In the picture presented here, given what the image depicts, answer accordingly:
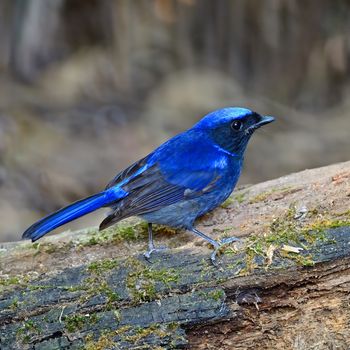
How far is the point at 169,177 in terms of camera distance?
4.57 m

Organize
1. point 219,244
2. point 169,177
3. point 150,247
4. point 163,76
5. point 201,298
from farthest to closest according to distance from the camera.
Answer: point 163,76 < point 169,177 < point 150,247 < point 219,244 < point 201,298

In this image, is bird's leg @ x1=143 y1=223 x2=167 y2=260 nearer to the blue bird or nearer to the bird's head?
the blue bird

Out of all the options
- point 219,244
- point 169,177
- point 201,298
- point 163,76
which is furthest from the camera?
point 163,76

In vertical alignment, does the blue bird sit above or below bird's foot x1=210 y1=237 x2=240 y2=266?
above

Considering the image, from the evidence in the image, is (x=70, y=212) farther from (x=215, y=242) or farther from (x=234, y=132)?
(x=234, y=132)

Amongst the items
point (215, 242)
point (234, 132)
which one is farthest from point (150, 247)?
point (234, 132)

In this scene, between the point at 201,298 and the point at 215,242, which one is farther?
the point at 215,242

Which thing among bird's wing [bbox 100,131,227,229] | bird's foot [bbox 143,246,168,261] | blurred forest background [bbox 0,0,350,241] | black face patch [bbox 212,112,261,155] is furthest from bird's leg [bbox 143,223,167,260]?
blurred forest background [bbox 0,0,350,241]

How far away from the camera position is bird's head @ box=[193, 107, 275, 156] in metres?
4.77

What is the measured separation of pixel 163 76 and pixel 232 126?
452 cm

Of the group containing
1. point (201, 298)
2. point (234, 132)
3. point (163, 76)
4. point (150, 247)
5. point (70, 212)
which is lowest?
point (201, 298)

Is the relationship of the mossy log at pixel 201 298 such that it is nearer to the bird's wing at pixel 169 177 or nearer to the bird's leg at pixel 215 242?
the bird's leg at pixel 215 242

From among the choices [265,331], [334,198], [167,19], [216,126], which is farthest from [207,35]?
[265,331]

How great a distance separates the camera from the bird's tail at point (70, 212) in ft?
14.0
